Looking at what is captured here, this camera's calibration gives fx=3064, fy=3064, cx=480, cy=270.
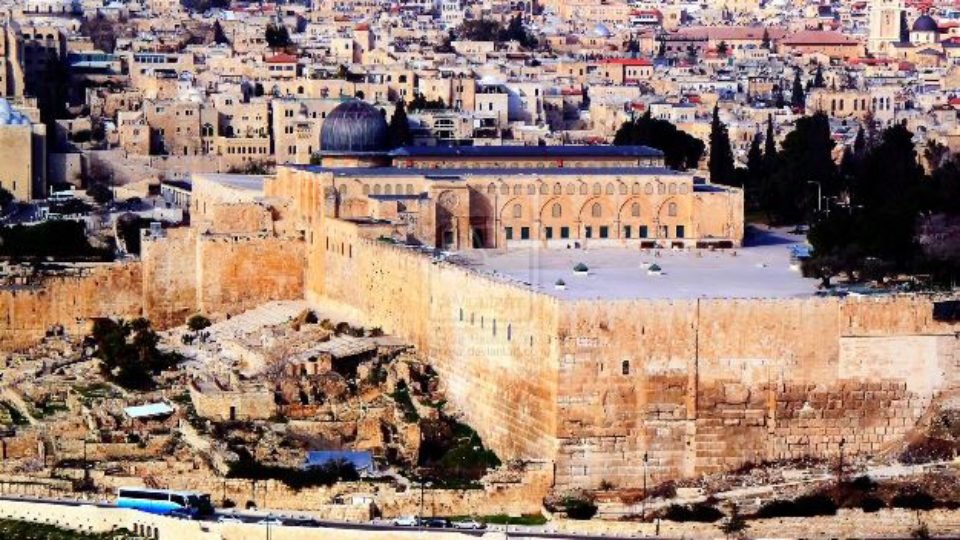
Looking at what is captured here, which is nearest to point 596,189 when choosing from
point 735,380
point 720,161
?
point 720,161

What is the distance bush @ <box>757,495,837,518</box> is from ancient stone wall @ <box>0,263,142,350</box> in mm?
19666

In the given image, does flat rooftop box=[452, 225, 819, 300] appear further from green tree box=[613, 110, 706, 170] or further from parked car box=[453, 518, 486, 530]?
green tree box=[613, 110, 706, 170]

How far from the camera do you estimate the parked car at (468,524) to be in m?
38.0

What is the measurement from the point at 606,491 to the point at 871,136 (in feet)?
145

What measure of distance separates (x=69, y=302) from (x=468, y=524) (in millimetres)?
19136

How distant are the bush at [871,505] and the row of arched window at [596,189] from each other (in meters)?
15.3

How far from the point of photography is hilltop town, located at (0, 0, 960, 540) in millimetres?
40156

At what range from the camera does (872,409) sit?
42062 mm

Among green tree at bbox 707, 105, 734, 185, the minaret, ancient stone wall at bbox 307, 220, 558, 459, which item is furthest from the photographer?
the minaret

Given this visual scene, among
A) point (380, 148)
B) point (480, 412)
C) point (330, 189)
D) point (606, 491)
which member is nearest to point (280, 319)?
point (330, 189)

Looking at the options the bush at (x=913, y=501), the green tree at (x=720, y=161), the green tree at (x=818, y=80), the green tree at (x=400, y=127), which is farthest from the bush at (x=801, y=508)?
the green tree at (x=818, y=80)

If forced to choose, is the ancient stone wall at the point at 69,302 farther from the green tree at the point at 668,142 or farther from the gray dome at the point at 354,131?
the green tree at the point at 668,142

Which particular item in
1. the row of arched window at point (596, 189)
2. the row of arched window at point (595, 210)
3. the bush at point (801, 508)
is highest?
the row of arched window at point (596, 189)

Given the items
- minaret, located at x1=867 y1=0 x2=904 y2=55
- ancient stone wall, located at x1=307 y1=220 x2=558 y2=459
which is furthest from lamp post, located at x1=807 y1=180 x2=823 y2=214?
minaret, located at x1=867 y1=0 x2=904 y2=55
